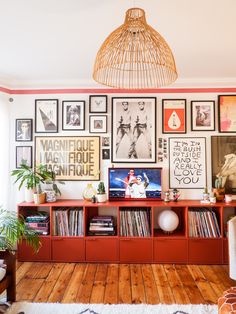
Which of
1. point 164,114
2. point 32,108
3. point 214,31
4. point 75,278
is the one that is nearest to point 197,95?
point 164,114

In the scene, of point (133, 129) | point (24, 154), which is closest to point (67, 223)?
point (24, 154)

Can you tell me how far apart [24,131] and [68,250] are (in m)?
1.72

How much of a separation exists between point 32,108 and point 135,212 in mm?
2025

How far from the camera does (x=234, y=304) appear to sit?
152 centimetres

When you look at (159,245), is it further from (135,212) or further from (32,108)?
(32,108)

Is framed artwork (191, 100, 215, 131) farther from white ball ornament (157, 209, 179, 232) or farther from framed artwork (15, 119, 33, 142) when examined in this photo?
framed artwork (15, 119, 33, 142)

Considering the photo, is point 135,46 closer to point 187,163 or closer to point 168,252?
point 187,163

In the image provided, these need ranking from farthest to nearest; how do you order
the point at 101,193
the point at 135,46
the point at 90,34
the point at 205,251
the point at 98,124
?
the point at 98,124 < the point at 101,193 < the point at 205,251 < the point at 90,34 < the point at 135,46

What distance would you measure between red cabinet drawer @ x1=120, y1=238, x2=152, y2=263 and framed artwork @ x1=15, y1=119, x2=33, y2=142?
6.25 feet

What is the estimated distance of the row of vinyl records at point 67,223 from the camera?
116 inches

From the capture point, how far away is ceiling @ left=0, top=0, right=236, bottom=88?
5.26ft

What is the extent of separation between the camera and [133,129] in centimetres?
322

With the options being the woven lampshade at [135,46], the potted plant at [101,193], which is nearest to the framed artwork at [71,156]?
the potted plant at [101,193]

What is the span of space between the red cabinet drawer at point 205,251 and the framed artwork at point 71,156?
1517 mm
